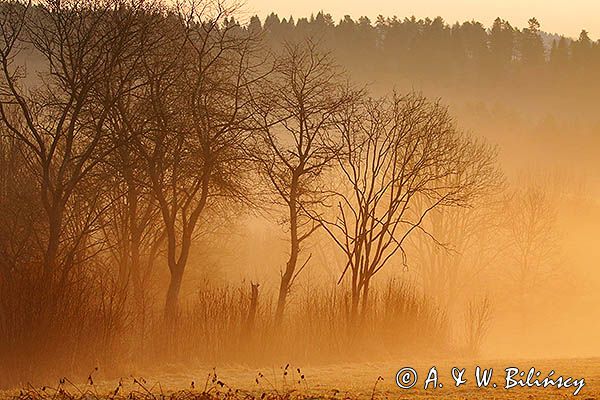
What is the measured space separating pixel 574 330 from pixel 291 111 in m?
37.2

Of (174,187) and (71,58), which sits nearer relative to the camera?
(71,58)

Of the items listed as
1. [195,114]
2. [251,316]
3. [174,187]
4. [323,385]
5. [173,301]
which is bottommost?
[323,385]

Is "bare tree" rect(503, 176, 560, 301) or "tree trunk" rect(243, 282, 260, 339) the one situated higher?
"bare tree" rect(503, 176, 560, 301)

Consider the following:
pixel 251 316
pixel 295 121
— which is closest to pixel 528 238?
pixel 295 121

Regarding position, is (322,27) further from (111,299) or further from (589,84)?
(111,299)

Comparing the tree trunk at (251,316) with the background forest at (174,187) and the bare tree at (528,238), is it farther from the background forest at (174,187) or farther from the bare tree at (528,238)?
the bare tree at (528,238)

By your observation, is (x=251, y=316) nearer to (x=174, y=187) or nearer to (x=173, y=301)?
(x=173, y=301)

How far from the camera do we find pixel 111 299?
64.1ft

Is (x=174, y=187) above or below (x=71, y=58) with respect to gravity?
below

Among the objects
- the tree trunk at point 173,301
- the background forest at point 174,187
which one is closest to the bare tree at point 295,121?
the background forest at point 174,187

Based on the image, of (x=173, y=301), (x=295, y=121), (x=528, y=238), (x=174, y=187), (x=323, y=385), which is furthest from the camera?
(x=528, y=238)

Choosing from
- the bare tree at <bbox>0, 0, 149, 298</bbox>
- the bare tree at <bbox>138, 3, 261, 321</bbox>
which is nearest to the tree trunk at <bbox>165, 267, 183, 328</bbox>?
the bare tree at <bbox>138, 3, 261, 321</bbox>

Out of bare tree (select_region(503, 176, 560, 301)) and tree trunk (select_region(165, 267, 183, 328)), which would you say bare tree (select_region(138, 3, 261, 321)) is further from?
bare tree (select_region(503, 176, 560, 301))

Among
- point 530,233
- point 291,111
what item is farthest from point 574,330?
point 291,111
